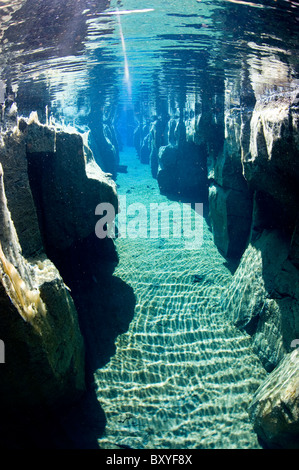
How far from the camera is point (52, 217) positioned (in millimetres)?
7492

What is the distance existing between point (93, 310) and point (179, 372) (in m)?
3.23

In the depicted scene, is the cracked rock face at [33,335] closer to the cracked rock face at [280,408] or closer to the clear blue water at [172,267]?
the clear blue water at [172,267]

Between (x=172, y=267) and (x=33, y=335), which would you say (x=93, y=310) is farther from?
(x=33, y=335)

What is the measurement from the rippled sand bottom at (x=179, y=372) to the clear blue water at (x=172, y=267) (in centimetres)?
2

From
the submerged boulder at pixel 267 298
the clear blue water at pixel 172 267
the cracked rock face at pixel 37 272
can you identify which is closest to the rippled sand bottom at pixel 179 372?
the clear blue water at pixel 172 267

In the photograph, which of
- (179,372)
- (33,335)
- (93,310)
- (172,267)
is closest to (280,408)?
(179,372)

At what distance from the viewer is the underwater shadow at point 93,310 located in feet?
15.4

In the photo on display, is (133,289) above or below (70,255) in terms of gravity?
below

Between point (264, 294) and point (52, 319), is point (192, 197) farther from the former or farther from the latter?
point (52, 319)

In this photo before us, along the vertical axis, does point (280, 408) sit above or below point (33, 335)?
below

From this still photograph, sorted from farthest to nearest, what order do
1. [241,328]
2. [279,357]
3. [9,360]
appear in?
[241,328] < [279,357] < [9,360]

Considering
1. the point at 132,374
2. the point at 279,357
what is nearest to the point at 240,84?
the point at 279,357

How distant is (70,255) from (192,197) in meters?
12.3

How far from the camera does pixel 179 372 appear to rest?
5879mm
